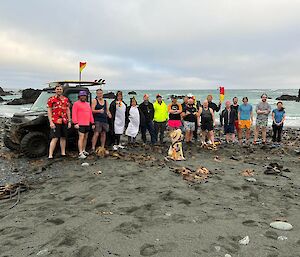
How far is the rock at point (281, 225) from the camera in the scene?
13.2ft

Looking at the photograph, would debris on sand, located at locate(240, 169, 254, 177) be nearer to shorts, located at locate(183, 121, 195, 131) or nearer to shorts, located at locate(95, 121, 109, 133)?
shorts, located at locate(183, 121, 195, 131)

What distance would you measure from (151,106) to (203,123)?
1987 mm

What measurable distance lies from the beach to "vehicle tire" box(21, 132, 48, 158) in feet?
1.04

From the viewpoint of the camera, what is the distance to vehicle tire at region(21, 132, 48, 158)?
27.5ft

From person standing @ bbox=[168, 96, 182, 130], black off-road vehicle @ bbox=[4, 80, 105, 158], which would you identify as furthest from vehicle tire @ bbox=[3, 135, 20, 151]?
person standing @ bbox=[168, 96, 182, 130]

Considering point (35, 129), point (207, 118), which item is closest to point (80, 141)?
point (35, 129)

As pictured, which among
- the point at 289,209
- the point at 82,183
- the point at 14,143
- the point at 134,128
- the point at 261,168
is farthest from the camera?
the point at 134,128

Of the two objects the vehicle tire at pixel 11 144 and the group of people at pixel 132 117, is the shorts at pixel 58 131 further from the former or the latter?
the vehicle tire at pixel 11 144

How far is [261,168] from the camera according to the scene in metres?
7.85

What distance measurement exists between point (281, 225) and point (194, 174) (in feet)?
9.72

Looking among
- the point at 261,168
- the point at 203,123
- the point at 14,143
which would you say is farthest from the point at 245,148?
the point at 14,143

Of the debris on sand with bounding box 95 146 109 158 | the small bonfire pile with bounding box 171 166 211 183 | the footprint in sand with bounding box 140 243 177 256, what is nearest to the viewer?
the footprint in sand with bounding box 140 243 177 256

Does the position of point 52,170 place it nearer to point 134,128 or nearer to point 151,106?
point 134,128

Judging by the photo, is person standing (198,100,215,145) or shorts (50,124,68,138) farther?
person standing (198,100,215,145)
